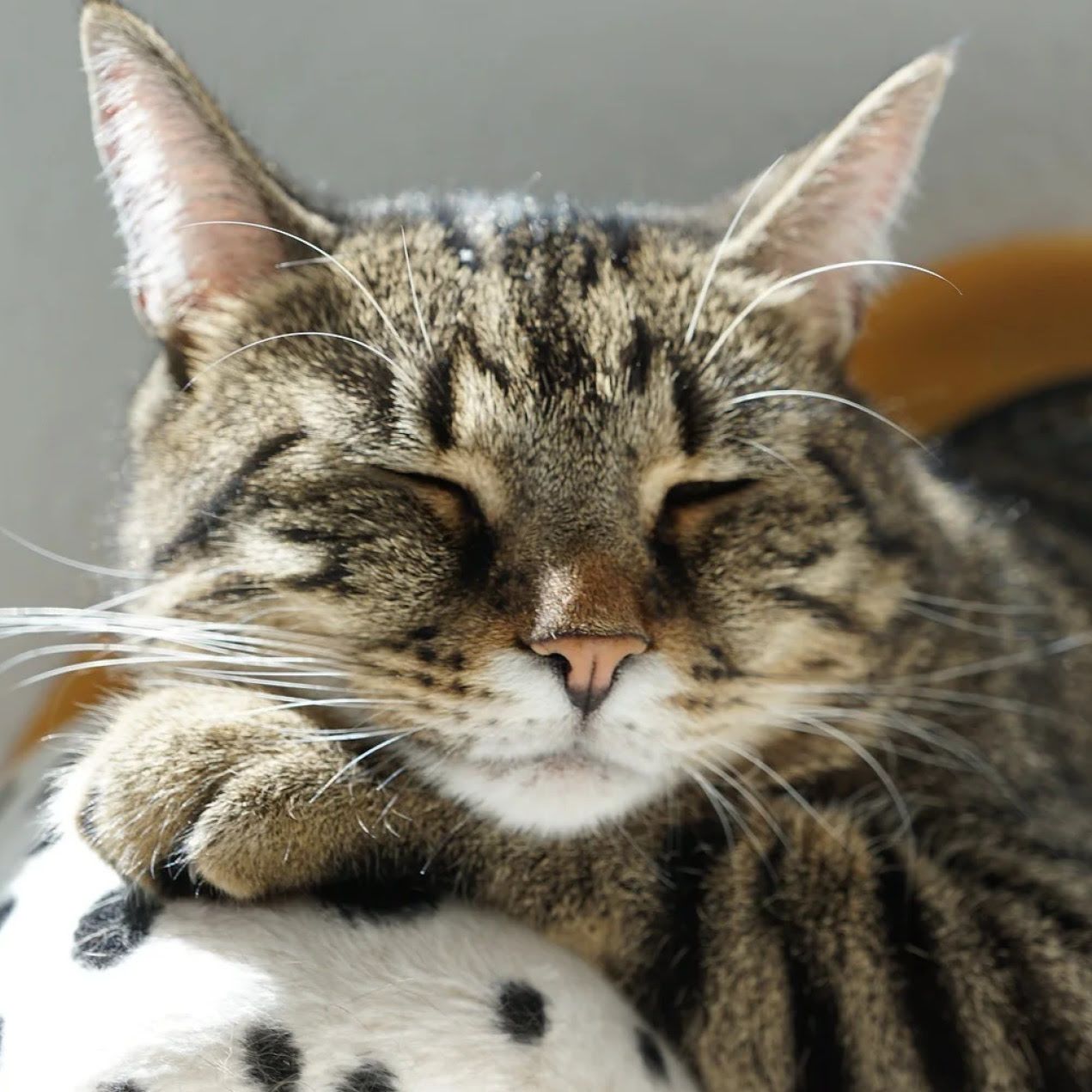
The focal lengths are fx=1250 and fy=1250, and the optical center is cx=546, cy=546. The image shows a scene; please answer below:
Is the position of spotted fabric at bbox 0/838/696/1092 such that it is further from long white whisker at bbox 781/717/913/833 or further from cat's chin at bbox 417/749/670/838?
long white whisker at bbox 781/717/913/833

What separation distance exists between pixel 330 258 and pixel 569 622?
387 mm

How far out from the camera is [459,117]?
65.0 inches

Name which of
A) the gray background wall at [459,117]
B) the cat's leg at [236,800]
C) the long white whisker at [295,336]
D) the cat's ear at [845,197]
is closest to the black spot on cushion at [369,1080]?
the cat's leg at [236,800]

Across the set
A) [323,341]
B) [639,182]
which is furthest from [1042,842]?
[639,182]

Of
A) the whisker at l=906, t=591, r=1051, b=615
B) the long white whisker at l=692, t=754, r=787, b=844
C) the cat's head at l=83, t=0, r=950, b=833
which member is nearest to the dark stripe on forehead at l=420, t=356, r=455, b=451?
the cat's head at l=83, t=0, r=950, b=833

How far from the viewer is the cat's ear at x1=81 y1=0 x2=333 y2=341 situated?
1.02 metres

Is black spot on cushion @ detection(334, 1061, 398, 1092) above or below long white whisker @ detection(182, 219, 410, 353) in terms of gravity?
below

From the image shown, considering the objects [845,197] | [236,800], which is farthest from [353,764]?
[845,197]

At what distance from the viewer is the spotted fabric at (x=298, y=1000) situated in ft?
2.89

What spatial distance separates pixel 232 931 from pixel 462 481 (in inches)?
15.4

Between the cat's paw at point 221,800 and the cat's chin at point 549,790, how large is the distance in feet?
0.26

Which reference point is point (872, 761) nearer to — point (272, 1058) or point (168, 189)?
point (272, 1058)

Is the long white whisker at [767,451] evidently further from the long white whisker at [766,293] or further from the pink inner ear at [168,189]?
the pink inner ear at [168,189]

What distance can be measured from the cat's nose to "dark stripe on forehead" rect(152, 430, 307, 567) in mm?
288
